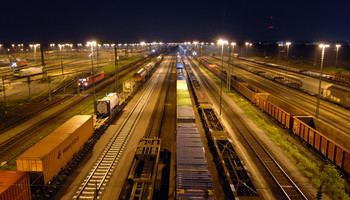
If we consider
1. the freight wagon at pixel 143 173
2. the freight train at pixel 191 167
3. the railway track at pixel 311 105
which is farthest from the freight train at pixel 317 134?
the freight wagon at pixel 143 173

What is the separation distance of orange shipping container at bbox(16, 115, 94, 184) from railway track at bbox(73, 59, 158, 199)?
2.43 metres

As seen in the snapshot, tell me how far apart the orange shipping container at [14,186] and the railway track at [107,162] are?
334 cm

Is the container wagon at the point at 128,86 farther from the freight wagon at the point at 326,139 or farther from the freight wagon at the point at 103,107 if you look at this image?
the freight wagon at the point at 326,139

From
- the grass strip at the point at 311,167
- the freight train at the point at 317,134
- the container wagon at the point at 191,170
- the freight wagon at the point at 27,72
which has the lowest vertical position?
the grass strip at the point at 311,167

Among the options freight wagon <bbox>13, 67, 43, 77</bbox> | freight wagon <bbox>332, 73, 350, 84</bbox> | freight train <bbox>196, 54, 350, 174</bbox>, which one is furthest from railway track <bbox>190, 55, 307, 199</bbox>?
freight wagon <bbox>13, 67, 43, 77</bbox>

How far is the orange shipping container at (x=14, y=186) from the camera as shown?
13.8 meters

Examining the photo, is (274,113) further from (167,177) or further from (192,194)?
(192,194)

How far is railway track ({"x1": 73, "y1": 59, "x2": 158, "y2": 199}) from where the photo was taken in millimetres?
17953

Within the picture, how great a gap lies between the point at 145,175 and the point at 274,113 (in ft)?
71.0

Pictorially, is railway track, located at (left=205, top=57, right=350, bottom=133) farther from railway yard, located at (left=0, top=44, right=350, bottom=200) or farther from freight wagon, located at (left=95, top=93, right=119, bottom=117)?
freight wagon, located at (left=95, top=93, right=119, bottom=117)

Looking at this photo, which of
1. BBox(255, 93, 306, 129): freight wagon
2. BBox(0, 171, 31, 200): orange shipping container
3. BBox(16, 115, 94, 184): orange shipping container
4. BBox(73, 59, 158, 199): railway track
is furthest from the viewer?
BBox(255, 93, 306, 129): freight wagon

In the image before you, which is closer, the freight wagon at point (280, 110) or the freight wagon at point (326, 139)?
the freight wagon at point (326, 139)

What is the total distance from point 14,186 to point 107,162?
8803mm

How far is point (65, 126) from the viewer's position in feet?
74.2
